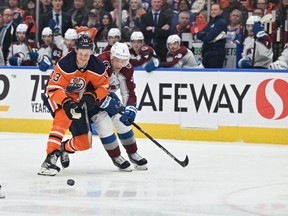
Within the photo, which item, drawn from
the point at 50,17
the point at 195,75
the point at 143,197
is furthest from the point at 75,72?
the point at 50,17

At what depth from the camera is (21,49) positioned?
13273mm

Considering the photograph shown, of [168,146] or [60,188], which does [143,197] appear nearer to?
[60,188]

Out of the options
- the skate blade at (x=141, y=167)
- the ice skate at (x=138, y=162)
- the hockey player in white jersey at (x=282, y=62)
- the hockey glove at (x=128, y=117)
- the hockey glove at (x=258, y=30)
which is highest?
the hockey glove at (x=258, y=30)

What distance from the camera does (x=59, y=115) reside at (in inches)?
313

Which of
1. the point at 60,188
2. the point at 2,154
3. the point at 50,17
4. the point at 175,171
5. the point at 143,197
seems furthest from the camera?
the point at 50,17

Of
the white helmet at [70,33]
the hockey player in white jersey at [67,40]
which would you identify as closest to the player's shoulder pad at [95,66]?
the hockey player in white jersey at [67,40]

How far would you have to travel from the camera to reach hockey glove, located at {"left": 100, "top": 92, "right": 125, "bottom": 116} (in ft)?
26.7

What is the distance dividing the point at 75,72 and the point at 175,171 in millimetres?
1405

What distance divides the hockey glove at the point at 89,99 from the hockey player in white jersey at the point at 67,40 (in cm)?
488

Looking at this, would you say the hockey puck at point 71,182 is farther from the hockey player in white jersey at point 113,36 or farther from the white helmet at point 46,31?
the white helmet at point 46,31

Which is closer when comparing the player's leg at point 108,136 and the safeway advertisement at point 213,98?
the player's leg at point 108,136

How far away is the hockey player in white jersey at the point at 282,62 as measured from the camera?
11367mm

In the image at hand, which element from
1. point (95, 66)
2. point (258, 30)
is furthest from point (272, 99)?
point (95, 66)

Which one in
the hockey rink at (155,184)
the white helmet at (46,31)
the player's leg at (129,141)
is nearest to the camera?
the hockey rink at (155,184)
